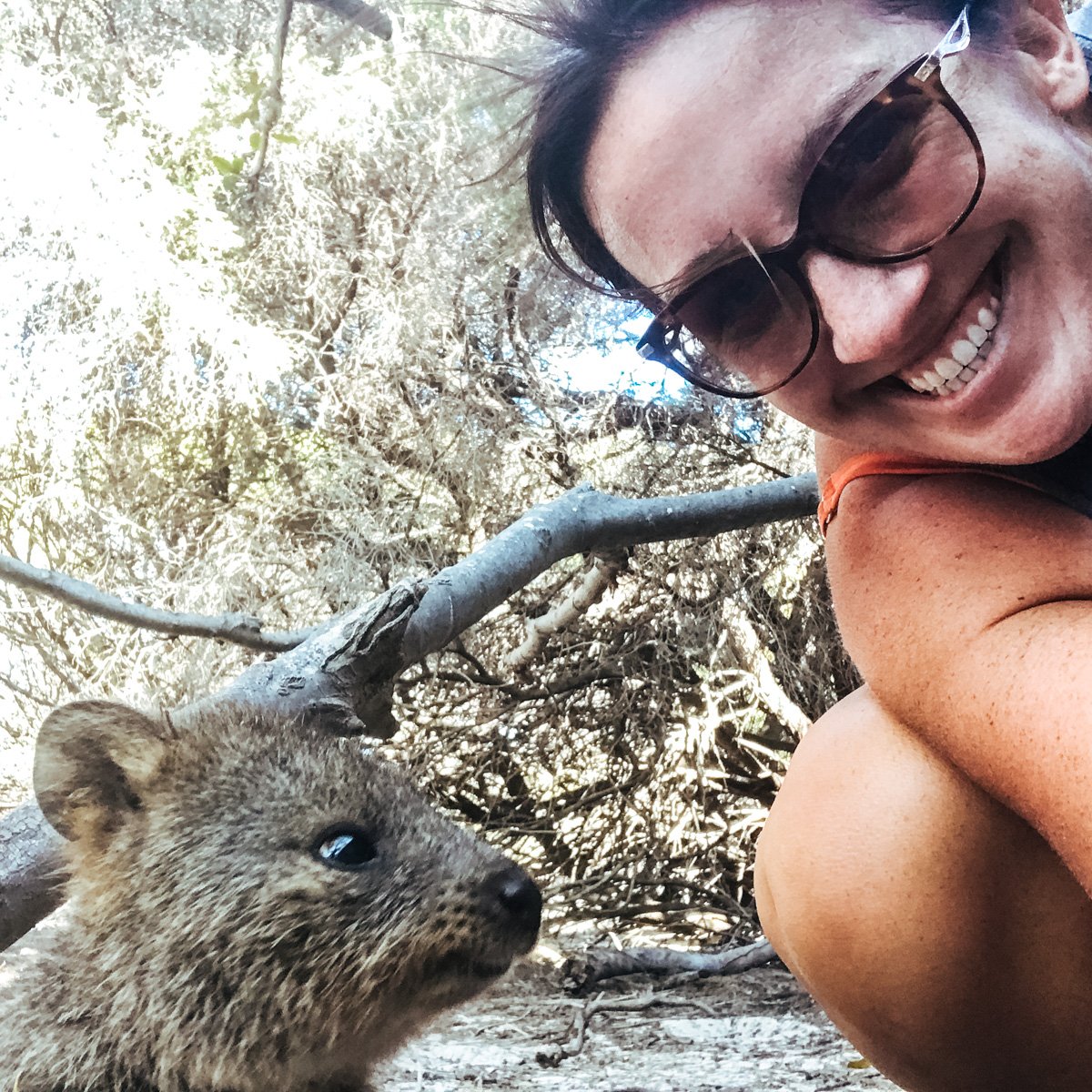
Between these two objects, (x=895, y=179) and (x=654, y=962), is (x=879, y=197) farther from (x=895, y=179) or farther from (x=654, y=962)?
(x=654, y=962)

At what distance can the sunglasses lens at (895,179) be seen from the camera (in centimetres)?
Result: 69

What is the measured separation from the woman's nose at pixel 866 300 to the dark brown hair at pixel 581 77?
20cm

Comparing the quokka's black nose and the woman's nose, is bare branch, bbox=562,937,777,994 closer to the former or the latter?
the quokka's black nose

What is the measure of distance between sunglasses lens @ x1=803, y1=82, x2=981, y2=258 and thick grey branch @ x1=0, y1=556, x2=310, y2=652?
30.8 inches

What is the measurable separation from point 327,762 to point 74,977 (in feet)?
0.73

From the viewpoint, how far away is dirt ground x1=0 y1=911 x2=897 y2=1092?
1.08 metres

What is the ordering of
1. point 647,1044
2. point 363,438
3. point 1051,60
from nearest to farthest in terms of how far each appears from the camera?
point 1051,60 < point 647,1044 < point 363,438

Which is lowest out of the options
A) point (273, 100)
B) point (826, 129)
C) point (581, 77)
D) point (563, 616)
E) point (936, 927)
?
point (936, 927)

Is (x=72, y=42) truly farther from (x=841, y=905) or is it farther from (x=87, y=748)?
(x=841, y=905)

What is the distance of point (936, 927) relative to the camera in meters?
0.80

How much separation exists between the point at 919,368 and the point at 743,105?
0.84ft

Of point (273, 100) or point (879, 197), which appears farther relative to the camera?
point (273, 100)

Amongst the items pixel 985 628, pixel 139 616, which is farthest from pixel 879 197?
pixel 139 616

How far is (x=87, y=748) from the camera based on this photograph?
0.64m
